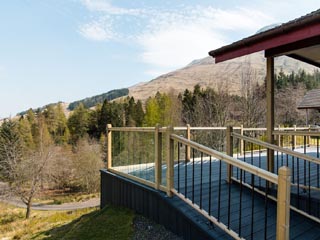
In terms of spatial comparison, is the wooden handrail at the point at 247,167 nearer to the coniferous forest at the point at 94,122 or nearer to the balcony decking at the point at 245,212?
the balcony decking at the point at 245,212

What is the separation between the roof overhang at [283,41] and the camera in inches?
113

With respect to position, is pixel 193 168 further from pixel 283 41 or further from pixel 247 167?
pixel 283 41

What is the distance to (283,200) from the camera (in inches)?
85.9

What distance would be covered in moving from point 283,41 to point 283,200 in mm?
1905

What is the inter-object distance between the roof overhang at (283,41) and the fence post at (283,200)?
1570mm

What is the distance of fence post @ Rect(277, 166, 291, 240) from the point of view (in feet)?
7.07

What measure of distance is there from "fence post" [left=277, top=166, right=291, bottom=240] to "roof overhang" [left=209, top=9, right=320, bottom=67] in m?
1.57

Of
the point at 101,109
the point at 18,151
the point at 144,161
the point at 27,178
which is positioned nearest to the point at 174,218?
the point at 144,161

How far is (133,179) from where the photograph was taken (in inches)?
201

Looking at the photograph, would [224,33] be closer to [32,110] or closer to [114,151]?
[114,151]

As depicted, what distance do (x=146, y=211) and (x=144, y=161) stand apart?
2.81 feet

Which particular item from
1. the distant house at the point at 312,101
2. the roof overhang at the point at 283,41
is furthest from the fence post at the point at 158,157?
the distant house at the point at 312,101

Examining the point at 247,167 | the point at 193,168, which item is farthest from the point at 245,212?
the point at 247,167

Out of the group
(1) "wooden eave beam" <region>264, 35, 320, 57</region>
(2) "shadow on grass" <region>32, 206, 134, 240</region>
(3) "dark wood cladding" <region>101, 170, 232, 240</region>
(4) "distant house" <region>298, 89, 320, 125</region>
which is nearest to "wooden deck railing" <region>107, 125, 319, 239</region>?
(3) "dark wood cladding" <region>101, 170, 232, 240</region>
